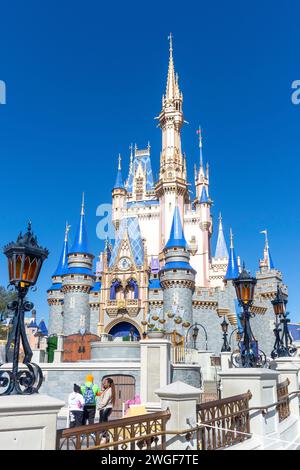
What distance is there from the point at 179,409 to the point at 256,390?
8.37 ft

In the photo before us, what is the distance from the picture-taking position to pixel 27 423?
3941 mm

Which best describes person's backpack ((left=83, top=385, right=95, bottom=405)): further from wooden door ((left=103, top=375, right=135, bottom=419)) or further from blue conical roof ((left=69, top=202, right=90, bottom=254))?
blue conical roof ((left=69, top=202, right=90, bottom=254))

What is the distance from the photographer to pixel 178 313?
33.9 metres

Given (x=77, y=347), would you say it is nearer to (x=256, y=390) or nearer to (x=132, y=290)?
(x=132, y=290)

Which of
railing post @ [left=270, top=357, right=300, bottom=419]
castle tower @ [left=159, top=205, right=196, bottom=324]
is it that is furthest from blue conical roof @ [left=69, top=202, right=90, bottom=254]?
railing post @ [left=270, top=357, right=300, bottom=419]

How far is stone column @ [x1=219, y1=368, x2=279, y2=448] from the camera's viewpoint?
733cm

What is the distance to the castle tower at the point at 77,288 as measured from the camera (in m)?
36.3

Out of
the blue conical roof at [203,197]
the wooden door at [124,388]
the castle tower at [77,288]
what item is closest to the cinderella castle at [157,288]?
the castle tower at [77,288]

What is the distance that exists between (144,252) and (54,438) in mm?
36585

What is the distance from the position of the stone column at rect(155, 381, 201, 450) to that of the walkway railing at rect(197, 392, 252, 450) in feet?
0.94

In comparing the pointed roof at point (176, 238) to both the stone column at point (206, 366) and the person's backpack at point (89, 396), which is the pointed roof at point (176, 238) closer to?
the stone column at point (206, 366)

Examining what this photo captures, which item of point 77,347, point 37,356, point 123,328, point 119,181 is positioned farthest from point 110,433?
point 119,181

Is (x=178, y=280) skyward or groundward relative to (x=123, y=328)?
skyward

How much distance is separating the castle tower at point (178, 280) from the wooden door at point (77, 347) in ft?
29.3
